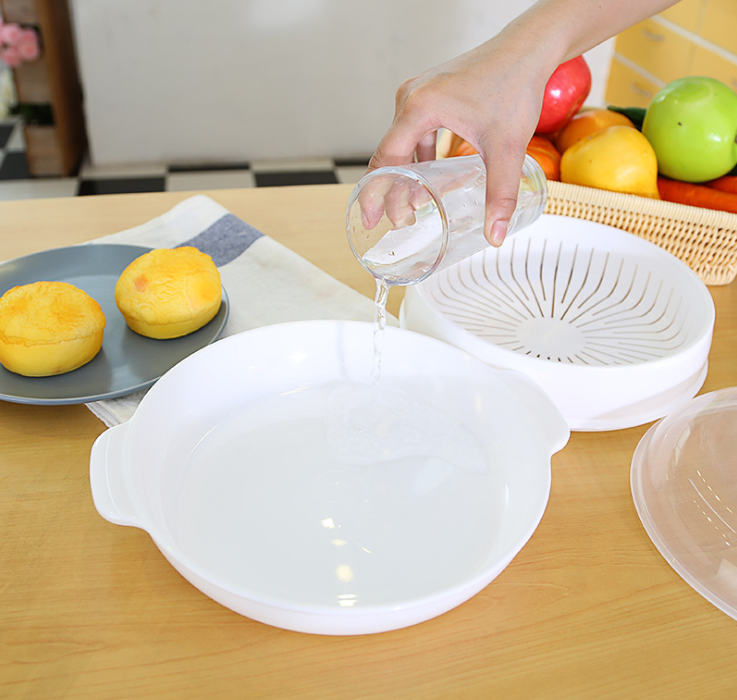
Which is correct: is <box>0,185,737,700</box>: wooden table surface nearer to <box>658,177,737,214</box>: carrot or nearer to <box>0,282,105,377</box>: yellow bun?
<box>0,282,105,377</box>: yellow bun

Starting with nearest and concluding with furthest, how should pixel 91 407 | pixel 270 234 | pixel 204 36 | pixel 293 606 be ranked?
pixel 293 606 < pixel 91 407 < pixel 270 234 < pixel 204 36

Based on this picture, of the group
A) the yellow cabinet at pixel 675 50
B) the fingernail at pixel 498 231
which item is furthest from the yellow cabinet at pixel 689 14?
the fingernail at pixel 498 231

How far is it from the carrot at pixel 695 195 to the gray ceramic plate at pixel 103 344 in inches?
21.3

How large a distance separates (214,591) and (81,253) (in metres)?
0.50

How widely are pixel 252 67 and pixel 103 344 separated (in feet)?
6.01

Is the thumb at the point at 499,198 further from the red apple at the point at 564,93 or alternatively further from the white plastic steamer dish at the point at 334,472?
the red apple at the point at 564,93

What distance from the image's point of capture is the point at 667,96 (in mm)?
851

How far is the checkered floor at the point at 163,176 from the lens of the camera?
7.32ft

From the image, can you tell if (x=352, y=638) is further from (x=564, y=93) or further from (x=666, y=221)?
(x=564, y=93)

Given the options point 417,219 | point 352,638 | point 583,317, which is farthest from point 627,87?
point 352,638

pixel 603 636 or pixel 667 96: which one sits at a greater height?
pixel 667 96

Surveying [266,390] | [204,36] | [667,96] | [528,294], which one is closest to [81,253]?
[266,390]

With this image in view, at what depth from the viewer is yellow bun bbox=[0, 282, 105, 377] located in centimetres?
61

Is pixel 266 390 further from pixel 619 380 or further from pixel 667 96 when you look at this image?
pixel 667 96
